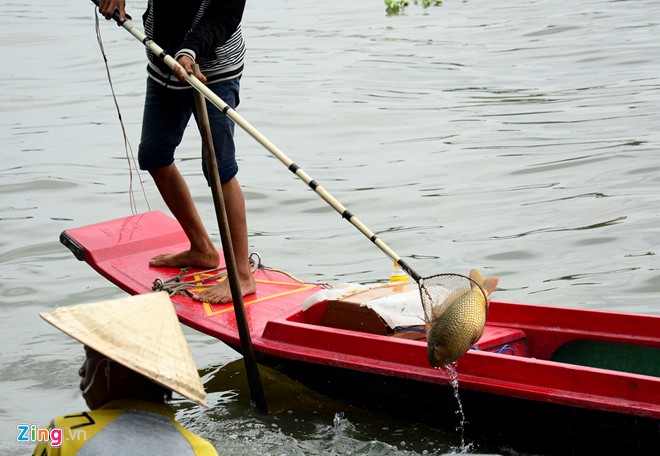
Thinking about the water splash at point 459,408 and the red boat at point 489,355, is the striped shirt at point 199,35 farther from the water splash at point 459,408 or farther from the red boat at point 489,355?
the water splash at point 459,408

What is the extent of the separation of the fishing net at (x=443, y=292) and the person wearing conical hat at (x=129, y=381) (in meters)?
1.77

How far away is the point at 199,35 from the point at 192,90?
0.52m

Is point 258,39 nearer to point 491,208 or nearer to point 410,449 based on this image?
point 491,208

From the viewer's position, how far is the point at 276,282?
575 centimetres

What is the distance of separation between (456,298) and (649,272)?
10.3 ft

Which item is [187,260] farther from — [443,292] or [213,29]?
[443,292]

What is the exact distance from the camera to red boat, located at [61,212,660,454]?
3854mm

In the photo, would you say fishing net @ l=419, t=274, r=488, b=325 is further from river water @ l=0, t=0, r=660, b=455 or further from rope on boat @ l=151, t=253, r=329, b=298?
rope on boat @ l=151, t=253, r=329, b=298

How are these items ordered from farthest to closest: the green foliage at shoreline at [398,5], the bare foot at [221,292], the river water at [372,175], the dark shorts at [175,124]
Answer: the green foliage at shoreline at [398,5] → the river water at [372,175] → the bare foot at [221,292] → the dark shorts at [175,124]

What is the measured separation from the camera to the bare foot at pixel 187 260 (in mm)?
5871

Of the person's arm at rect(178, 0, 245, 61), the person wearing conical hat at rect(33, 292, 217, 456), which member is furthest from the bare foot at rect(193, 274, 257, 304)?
the person wearing conical hat at rect(33, 292, 217, 456)

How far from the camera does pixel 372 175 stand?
9797 mm

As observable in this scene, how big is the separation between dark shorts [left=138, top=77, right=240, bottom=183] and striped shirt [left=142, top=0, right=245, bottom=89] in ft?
0.29

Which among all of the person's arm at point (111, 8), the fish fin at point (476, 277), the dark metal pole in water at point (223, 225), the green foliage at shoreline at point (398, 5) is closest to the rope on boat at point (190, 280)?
the dark metal pole in water at point (223, 225)
